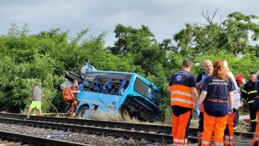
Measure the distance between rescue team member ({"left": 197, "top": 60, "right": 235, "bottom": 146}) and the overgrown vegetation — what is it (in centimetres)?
1015

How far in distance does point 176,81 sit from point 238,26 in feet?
96.0

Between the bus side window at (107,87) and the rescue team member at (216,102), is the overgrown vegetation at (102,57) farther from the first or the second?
the rescue team member at (216,102)

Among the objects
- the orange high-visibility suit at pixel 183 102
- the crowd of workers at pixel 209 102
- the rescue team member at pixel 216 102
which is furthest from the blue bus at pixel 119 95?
the rescue team member at pixel 216 102

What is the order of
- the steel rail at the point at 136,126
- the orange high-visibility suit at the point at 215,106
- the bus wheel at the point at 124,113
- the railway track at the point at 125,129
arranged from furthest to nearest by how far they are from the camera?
the bus wheel at the point at 124,113 → the steel rail at the point at 136,126 → the railway track at the point at 125,129 → the orange high-visibility suit at the point at 215,106

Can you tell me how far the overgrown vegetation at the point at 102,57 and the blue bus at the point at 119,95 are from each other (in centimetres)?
75

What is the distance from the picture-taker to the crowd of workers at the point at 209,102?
7801mm

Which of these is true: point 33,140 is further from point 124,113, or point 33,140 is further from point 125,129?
point 124,113

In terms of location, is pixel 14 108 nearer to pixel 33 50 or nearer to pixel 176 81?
pixel 33 50

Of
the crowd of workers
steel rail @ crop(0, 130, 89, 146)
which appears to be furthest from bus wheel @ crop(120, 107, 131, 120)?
the crowd of workers

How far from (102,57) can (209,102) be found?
19782 mm

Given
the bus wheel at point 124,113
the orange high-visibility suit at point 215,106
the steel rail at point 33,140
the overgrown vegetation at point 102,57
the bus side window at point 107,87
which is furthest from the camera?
the overgrown vegetation at point 102,57

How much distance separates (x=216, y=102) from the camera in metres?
7.79

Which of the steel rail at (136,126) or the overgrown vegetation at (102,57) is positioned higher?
the overgrown vegetation at (102,57)

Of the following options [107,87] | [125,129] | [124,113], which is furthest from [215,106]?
[107,87]
